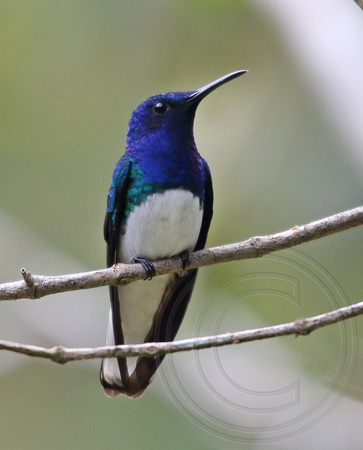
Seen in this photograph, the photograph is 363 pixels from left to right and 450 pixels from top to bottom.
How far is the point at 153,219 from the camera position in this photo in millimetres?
4375

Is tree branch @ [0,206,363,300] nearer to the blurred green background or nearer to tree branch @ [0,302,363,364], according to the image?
tree branch @ [0,302,363,364]

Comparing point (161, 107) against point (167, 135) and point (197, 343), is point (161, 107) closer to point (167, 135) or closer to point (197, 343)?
point (167, 135)

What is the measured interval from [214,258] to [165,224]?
0.56m

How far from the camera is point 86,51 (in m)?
9.44

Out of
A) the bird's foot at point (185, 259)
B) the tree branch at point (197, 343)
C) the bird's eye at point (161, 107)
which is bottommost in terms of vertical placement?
the tree branch at point (197, 343)

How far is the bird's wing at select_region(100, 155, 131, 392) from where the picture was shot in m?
4.60

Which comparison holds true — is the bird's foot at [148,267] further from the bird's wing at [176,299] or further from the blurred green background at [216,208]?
the blurred green background at [216,208]

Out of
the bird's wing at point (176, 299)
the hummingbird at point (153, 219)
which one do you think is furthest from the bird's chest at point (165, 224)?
the bird's wing at point (176, 299)

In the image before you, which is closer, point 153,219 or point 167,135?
point 153,219

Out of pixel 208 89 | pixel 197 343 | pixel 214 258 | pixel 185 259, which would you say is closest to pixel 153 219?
Result: pixel 185 259

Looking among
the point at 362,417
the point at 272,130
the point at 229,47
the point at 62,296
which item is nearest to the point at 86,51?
the point at 229,47

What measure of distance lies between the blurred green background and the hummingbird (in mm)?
1351

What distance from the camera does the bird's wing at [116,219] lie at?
181 inches

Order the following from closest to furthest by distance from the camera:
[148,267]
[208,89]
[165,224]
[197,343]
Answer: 1. [197,343]
2. [148,267]
3. [165,224]
4. [208,89]
